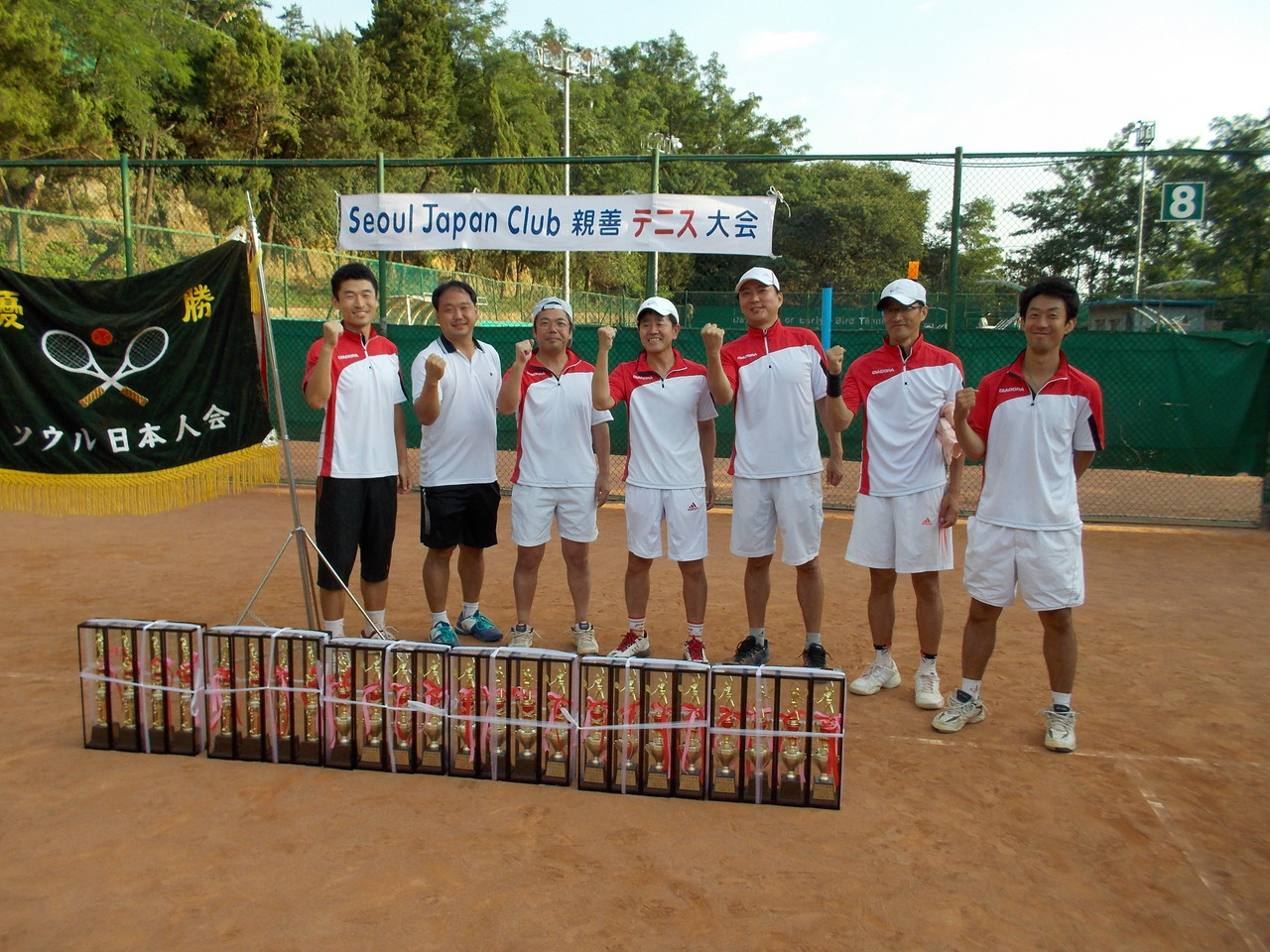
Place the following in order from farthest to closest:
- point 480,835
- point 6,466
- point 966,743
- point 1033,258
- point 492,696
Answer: point 1033,258, point 6,466, point 966,743, point 492,696, point 480,835

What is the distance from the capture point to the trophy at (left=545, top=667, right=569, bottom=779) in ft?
11.2

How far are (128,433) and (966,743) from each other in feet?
13.6

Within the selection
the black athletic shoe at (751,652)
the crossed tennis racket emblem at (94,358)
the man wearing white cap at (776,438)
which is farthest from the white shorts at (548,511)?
the crossed tennis racket emblem at (94,358)

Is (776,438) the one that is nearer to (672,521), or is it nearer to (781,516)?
(781,516)

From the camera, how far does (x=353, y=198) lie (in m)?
8.95

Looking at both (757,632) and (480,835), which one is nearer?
(480,835)

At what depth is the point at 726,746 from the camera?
133 inches

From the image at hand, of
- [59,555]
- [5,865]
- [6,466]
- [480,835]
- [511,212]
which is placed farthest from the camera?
[511,212]

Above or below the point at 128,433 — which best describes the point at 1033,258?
above

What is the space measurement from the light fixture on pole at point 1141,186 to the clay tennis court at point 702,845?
18.0 ft

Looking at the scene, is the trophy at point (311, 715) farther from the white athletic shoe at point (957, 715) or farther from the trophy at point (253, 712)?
the white athletic shoe at point (957, 715)

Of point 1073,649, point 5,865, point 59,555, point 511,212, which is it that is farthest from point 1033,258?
point 5,865

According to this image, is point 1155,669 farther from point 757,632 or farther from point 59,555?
point 59,555

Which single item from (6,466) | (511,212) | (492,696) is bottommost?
(492,696)
